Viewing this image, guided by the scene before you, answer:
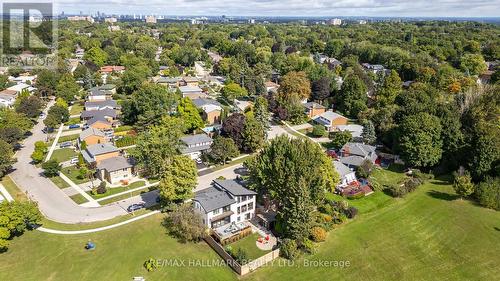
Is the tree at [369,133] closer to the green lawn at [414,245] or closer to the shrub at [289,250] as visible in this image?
the green lawn at [414,245]

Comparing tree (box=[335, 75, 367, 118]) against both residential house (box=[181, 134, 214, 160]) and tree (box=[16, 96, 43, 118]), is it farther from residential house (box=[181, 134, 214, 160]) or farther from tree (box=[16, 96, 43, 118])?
tree (box=[16, 96, 43, 118])

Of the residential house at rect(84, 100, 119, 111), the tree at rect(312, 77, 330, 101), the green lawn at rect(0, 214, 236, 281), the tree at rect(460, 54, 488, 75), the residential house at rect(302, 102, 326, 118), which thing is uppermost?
the tree at rect(460, 54, 488, 75)

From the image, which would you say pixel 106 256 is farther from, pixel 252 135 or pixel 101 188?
pixel 252 135

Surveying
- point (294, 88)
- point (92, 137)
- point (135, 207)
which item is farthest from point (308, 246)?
point (294, 88)

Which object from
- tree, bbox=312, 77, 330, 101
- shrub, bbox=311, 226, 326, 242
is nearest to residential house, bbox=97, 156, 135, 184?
shrub, bbox=311, 226, 326, 242

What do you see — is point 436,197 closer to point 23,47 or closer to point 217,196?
A: point 217,196

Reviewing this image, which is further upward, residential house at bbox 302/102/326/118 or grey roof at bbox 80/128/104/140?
residential house at bbox 302/102/326/118

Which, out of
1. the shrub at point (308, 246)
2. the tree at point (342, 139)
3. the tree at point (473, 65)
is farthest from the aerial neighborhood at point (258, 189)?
the tree at point (473, 65)
